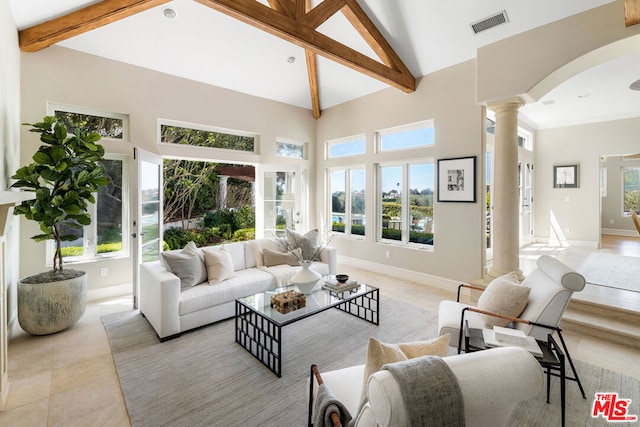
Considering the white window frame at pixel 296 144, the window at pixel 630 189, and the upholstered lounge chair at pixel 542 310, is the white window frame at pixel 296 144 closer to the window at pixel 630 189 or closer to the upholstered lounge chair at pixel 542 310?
the upholstered lounge chair at pixel 542 310

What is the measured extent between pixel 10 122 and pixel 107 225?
165 cm

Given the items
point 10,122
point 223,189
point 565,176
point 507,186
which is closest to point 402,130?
point 507,186

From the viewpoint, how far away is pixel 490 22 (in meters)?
3.45

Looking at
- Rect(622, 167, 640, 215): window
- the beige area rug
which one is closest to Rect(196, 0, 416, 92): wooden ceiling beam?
the beige area rug

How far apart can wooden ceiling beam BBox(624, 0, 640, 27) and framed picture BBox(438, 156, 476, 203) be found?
1856 millimetres

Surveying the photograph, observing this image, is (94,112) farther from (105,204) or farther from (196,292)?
(196,292)

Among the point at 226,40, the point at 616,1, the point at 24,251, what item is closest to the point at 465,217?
the point at 616,1

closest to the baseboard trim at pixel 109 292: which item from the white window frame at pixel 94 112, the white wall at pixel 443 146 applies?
the white window frame at pixel 94 112

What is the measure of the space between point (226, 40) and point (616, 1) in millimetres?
4601

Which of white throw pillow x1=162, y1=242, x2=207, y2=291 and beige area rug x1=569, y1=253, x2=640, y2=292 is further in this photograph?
beige area rug x1=569, y1=253, x2=640, y2=292

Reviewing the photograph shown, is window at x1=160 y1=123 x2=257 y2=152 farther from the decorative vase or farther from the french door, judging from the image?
the decorative vase

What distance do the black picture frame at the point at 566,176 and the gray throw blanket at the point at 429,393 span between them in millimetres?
8184

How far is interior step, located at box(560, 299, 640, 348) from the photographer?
2.78m

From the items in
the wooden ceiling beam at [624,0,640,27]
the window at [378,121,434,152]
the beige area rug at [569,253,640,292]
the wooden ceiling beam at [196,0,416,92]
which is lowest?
the beige area rug at [569,253,640,292]
